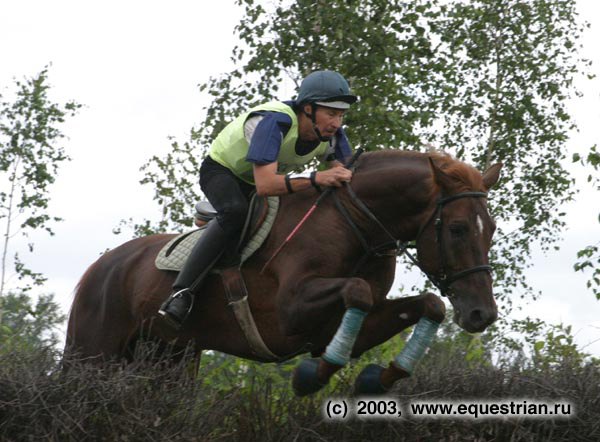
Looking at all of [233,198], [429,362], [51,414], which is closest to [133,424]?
[51,414]

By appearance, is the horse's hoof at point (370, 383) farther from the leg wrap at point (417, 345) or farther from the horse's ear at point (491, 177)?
the horse's ear at point (491, 177)

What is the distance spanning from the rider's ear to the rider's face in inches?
26.5

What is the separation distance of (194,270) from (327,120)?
4.27 feet

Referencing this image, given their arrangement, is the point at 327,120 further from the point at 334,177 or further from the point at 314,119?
the point at 334,177

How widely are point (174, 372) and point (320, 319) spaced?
89cm

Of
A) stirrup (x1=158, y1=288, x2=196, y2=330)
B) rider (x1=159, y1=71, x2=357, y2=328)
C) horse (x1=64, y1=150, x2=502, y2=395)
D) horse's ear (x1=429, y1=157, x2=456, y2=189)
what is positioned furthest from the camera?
stirrup (x1=158, y1=288, x2=196, y2=330)

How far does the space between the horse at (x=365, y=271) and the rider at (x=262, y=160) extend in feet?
0.61

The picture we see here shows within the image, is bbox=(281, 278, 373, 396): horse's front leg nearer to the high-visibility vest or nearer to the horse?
the horse

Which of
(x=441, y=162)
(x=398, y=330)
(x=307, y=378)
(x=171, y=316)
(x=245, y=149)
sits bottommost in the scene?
(x=307, y=378)

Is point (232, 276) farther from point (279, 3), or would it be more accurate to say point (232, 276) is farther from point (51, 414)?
point (279, 3)

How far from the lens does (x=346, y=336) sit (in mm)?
5059

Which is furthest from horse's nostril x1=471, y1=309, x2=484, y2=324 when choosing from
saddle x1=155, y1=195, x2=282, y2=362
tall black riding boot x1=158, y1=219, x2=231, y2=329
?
tall black riding boot x1=158, y1=219, x2=231, y2=329

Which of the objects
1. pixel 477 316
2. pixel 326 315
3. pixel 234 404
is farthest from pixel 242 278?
pixel 477 316

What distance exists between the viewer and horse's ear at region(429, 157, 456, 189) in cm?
538
